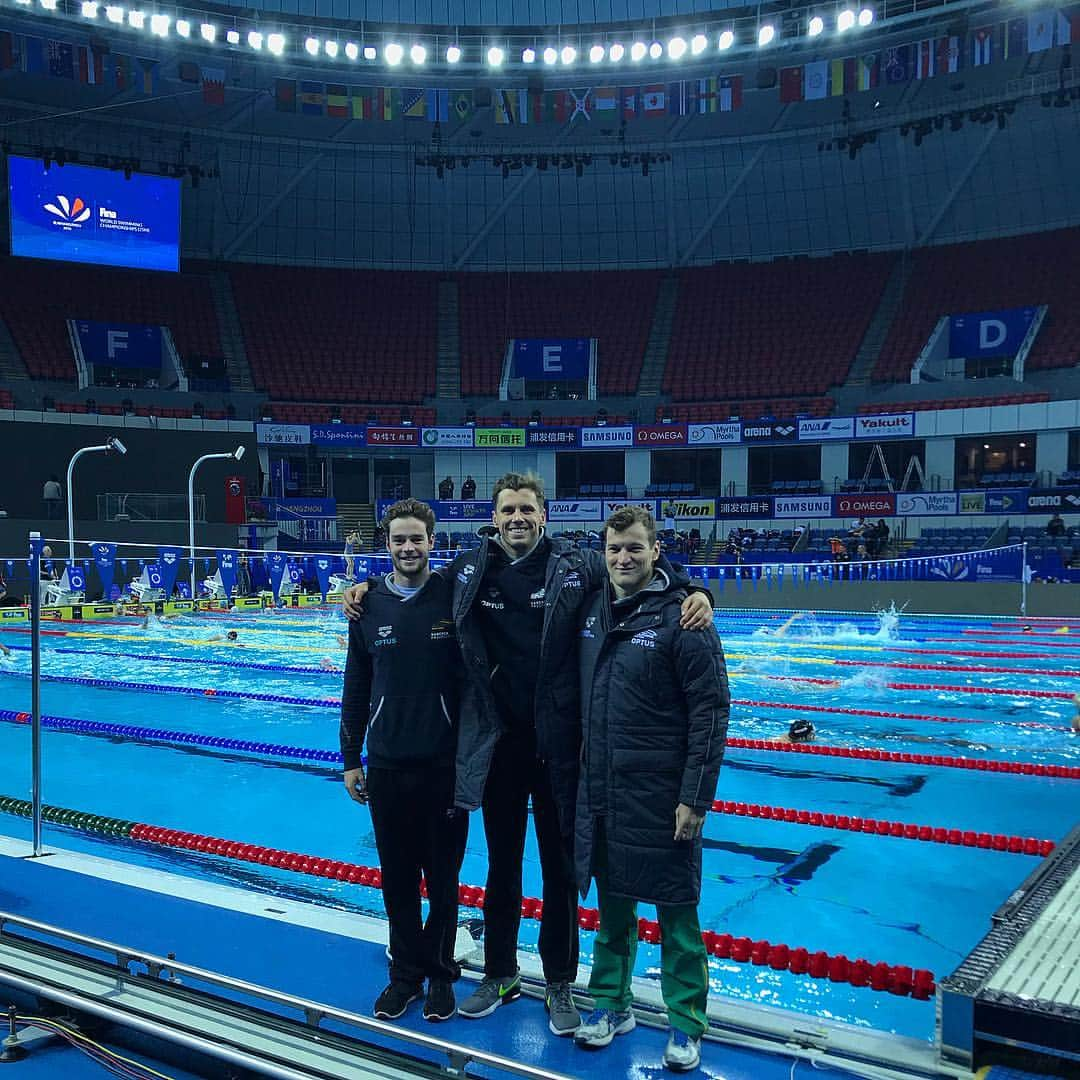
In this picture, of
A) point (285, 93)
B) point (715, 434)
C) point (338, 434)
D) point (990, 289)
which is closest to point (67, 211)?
point (285, 93)

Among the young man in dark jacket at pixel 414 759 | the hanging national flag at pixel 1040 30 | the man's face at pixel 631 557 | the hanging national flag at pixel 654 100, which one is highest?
the hanging national flag at pixel 654 100

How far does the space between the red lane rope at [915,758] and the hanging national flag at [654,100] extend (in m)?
28.2

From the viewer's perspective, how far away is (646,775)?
9.84ft

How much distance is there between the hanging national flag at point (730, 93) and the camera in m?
Result: 30.3

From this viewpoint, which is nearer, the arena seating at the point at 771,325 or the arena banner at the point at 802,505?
the arena banner at the point at 802,505

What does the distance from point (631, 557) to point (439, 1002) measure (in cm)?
161

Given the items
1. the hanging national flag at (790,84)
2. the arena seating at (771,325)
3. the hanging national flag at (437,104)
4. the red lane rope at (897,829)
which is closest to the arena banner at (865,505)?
the arena seating at (771,325)

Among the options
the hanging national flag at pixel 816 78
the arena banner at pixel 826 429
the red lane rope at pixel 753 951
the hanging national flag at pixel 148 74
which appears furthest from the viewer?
the hanging national flag at pixel 148 74

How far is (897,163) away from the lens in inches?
1316

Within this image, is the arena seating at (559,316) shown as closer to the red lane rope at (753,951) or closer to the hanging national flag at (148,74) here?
the hanging national flag at (148,74)

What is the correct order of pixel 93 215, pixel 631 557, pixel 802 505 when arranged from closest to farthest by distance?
pixel 631 557
pixel 802 505
pixel 93 215

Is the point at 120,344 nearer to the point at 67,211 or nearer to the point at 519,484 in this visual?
the point at 67,211

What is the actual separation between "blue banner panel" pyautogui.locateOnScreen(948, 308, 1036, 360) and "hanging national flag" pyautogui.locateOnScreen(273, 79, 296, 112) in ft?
71.8

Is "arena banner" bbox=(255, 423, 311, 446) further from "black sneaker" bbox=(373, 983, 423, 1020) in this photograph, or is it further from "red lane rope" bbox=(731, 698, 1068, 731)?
"black sneaker" bbox=(373, 983, 423, 1020)
